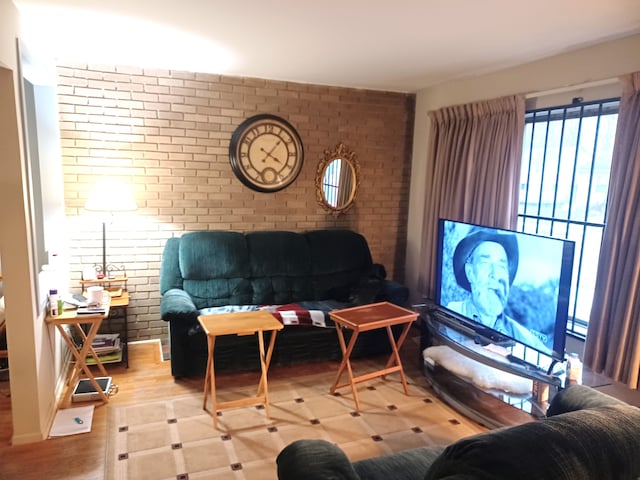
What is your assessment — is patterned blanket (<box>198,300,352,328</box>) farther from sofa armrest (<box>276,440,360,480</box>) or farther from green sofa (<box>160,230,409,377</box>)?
sofa armrest (<box>276,440,360,480</box>)

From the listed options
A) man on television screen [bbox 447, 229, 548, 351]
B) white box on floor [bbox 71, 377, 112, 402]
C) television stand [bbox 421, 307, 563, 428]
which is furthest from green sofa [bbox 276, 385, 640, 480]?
white box on floor [bbox 71, 377, 112, 402]

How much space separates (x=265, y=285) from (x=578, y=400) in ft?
9.11

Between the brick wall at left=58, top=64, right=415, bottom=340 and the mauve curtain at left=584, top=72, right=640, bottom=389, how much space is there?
2.39 metres

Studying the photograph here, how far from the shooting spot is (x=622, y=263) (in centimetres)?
261

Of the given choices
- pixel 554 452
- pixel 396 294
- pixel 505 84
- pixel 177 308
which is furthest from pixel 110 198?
pixel 554 452

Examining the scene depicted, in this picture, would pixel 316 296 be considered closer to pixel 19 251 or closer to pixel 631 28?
pixel 19 251

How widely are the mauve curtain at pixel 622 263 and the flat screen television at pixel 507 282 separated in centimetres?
31

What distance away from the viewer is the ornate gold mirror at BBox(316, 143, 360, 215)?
4.49 metres

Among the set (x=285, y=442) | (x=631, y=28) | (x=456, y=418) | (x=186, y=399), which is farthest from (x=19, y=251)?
(x=631, y=28)

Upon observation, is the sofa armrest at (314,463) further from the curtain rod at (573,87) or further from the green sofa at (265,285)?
the curtain rod at (573,87)

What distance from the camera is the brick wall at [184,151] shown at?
3721 millimetres

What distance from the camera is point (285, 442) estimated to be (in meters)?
2.71

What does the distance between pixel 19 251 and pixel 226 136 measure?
2077 millimetres

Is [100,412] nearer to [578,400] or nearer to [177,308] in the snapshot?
[177,308]
